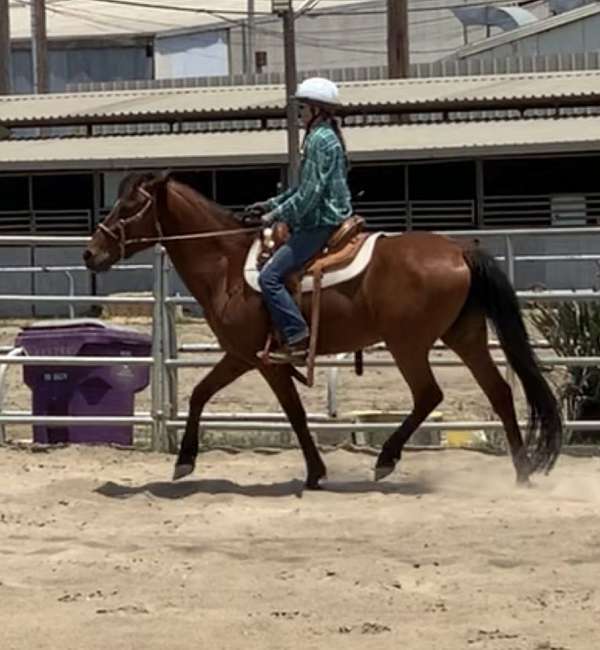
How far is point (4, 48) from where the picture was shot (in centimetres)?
3394

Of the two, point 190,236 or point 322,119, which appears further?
point 190,236

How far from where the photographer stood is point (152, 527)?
746 centimetres

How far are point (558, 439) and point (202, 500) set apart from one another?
77.4 inches

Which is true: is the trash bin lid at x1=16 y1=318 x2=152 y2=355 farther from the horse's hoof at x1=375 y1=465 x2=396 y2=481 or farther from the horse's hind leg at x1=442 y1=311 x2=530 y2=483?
the horse's hind leg at x1=442 y1=311 x2=530 y2=483

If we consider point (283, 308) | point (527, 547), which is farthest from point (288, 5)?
point (527, 547)

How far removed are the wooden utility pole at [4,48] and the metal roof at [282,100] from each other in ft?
5.40

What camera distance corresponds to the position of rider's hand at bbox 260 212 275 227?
27.1ft

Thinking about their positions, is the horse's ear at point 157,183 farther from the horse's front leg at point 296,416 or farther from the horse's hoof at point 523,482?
the horse's hoof at point 523,482

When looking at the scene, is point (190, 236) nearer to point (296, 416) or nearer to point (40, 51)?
point (296, 416)

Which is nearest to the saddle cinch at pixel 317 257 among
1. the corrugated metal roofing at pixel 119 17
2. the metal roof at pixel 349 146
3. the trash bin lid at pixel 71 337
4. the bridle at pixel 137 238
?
the bridle at pixel 137 238

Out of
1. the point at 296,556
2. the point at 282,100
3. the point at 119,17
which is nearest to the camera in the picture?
the point at 296,556

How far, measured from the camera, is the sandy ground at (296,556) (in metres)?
5.40

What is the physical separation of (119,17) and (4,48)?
26415 mm

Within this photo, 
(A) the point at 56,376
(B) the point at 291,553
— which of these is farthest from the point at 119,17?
(B) the point at 291,553
